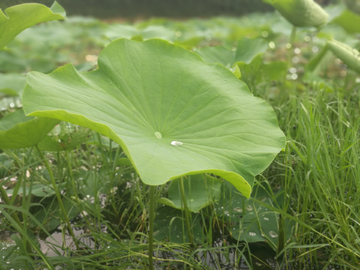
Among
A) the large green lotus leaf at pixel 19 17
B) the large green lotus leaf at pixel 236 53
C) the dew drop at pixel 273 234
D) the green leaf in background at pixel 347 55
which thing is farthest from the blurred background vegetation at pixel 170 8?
the dew drop at pixel 273 234

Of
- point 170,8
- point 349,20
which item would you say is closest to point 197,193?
point 349,20

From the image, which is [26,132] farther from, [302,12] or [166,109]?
[302,12]

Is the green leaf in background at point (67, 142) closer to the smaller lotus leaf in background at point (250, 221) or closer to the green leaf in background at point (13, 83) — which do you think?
the smaller lotus leaf in background at point (250, 221)

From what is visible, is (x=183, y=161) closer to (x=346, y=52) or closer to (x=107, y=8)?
(x=346, y=52)

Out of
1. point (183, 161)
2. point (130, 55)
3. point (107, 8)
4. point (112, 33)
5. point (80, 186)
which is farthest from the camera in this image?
point (107, 8)

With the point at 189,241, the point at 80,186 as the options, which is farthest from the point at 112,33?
the point at 189,241

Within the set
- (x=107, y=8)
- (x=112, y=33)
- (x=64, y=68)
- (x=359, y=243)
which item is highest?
(x=64, y=68)
